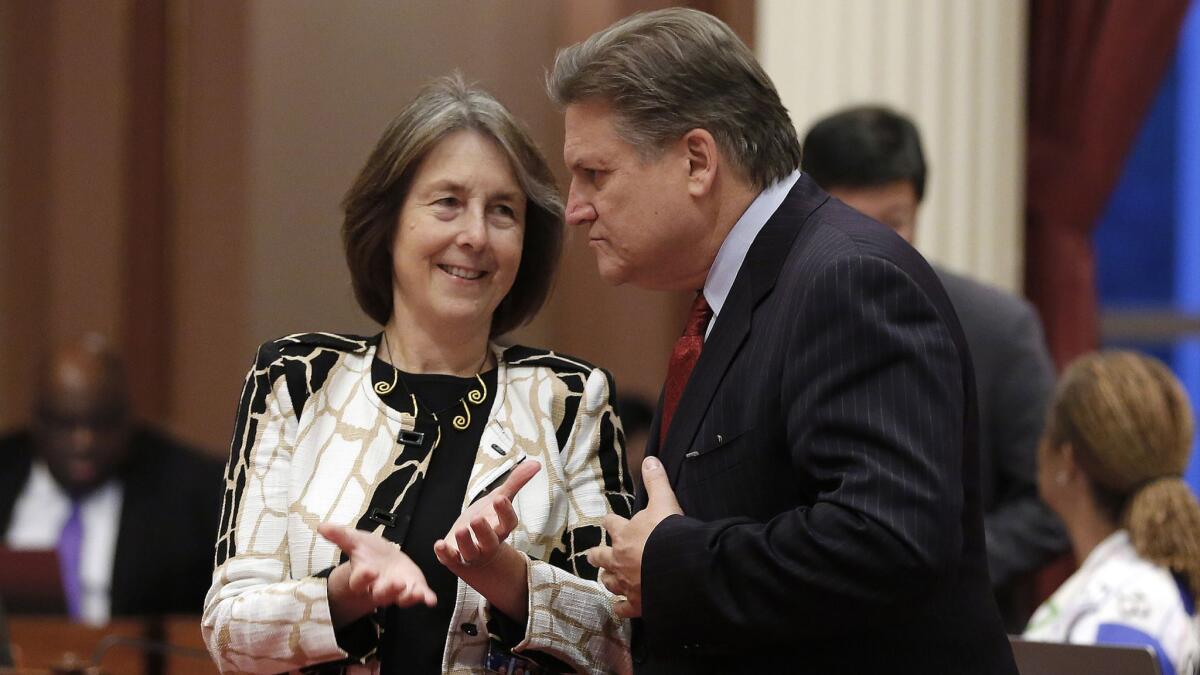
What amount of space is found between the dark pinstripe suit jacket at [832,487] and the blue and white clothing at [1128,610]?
966mm

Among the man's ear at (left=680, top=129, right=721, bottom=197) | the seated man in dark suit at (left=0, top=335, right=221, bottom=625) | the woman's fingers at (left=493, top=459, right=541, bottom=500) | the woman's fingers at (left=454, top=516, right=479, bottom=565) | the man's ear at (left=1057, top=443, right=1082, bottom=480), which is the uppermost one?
the man's ear at (left=680, top=129, right=721, bottom=197)

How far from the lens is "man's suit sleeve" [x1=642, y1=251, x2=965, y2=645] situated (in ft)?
5.02

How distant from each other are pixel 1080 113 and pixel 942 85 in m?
0.71

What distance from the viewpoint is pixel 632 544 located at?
1688 mm

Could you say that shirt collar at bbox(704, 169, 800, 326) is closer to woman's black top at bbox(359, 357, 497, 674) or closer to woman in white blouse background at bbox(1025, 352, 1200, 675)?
woman's black top at bbox(359, 357, 497, 674)

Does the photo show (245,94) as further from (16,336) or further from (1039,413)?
(1039,413)

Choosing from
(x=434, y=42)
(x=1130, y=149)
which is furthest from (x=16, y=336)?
(x=1130, y=149)

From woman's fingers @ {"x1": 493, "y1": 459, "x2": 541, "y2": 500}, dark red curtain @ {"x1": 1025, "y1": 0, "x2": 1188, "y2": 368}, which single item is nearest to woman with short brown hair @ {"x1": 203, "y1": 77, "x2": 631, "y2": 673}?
woman's fingers @ {"x1": 493, "y1": 459, "x2": 541, "y2": 500}

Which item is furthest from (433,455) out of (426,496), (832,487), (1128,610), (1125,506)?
(1125,506)

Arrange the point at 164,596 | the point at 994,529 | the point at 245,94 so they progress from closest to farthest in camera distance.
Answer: the point at 994,529
the point at 164,596
the point at 245,94

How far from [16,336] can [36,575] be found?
147cm

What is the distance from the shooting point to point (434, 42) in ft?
17.3

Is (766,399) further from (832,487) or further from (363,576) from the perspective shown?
(363,576)


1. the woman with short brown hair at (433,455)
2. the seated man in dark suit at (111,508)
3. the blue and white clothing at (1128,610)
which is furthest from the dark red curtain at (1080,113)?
the woman with short brown hair at (433,455)
